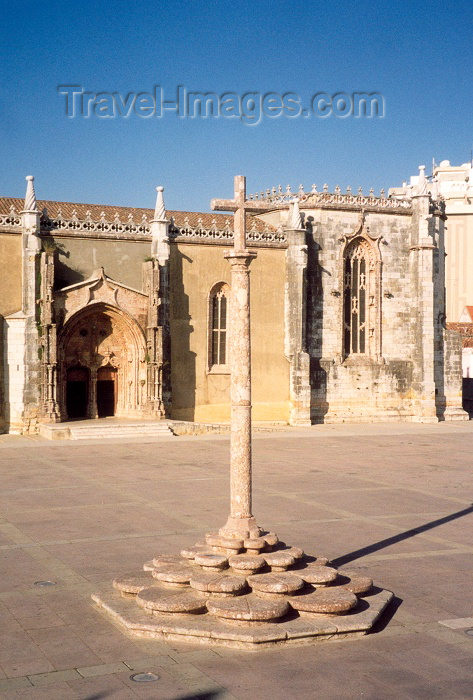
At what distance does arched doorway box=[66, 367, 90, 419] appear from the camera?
3244cm

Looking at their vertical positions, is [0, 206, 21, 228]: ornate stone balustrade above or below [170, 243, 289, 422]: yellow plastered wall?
above

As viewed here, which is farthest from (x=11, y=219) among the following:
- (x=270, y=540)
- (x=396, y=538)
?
Result: (x=270, y=540)

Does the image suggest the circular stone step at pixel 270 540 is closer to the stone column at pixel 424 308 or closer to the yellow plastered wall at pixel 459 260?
the stone column at pixel 424 308

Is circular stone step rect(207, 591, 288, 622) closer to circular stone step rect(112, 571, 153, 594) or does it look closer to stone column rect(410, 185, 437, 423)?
circular stone step rect(112, 571, 153, 594)

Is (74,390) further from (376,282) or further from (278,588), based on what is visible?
(278,588)

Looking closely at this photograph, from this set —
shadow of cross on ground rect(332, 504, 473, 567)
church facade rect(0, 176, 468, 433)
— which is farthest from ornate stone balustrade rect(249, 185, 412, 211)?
shadow of cross on ground rect(332, 504, 473, 567)

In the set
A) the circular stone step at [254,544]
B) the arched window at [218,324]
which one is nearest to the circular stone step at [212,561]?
the circular stone step at [254,544]

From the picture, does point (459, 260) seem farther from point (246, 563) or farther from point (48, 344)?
point (246, 563)

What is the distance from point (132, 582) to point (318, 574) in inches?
90.9

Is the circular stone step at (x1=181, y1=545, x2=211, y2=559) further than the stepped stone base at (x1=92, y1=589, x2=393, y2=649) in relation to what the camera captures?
Yes

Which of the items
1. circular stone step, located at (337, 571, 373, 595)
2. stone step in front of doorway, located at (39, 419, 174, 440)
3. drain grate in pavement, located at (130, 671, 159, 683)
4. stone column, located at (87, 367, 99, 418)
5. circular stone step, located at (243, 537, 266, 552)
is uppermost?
stone column, located at (87, 367, 99, 418)

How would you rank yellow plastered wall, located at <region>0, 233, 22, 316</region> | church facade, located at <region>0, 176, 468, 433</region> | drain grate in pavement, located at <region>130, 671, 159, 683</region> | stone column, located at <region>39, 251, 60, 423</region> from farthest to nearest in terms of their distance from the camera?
church facade, located at <region>0, 176, 468, 433</region>
yellow plastered wall, located at <region>0, 233, 22, 316</region>
stone column, located at <region>39, 251, 60, 423</region>
drain grate in pavement, located at <region>130, 671, 159, 683</region>

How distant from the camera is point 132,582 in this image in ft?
35.8

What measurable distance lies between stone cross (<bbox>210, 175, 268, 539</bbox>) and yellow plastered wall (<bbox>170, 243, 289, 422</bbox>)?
70.2 ft
